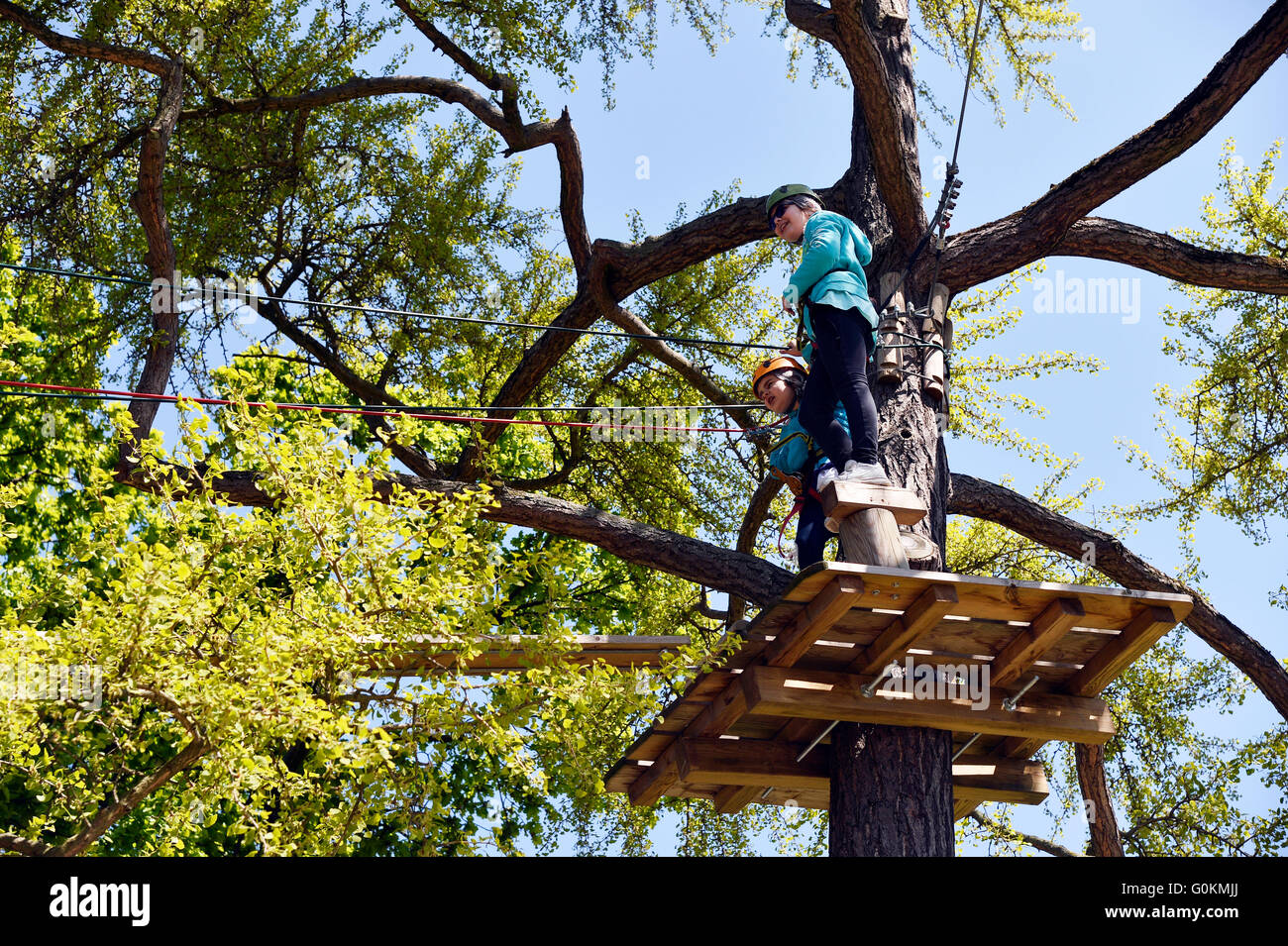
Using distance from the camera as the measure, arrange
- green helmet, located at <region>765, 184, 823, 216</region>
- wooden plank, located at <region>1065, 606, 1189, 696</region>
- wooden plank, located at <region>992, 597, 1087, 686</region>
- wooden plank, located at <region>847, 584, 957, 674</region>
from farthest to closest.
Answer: green helmet, located at <region>765, 184, 823, 216</region> < wooden plank, located at <region>1065, 606, 1189, 696</region> < wooden plank, located at <region>992, 597, 1087, 686</region> < wooden plank, located at <region>847, 584, 957, 674</region>

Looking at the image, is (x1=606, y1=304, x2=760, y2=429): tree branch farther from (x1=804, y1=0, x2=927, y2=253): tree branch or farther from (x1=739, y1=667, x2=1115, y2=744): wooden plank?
(x1=739, y1=667, x2=1115, y2=744): wooden plank

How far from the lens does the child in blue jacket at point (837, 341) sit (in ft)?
24.7

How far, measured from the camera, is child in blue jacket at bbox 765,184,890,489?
7.52 metres

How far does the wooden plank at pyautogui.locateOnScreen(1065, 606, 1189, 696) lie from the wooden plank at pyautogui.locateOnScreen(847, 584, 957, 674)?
3.71 feet

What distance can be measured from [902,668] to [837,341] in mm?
1860

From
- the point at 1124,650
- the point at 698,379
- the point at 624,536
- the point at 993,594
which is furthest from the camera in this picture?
the point at 698,379

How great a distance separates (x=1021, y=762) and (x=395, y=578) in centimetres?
410

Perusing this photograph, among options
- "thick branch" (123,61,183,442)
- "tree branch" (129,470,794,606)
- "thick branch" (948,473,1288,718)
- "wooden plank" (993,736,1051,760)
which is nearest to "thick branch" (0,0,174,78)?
"thick branch" (123,61,183,442)

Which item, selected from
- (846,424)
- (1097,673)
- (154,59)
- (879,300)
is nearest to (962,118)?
(879,300)

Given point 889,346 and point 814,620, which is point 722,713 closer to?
point 814,620

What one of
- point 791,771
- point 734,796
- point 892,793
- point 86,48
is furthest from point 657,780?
point 86,48

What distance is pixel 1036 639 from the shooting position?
6.98 metres

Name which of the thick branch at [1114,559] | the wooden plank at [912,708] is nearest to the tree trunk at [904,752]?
the wooden plank at [912,708]
